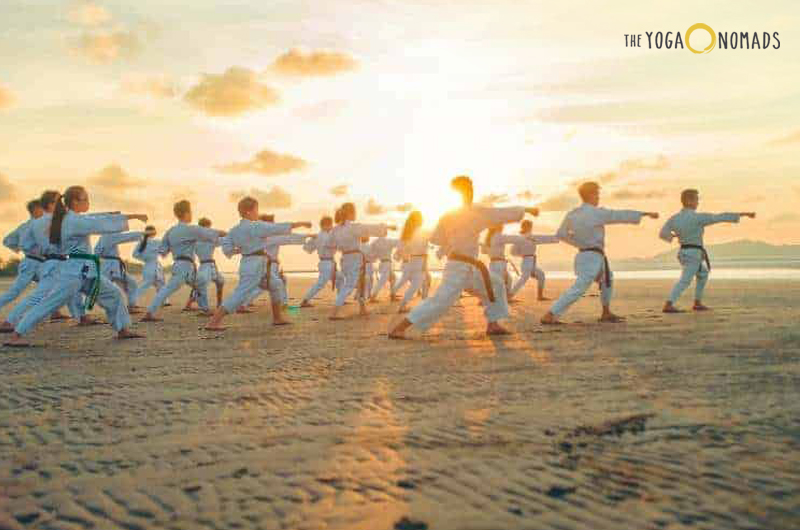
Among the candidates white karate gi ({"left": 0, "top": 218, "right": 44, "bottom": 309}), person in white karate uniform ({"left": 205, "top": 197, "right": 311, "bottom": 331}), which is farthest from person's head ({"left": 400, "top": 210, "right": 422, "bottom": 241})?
white karate gi ({"left": 0, "top": 218, "right": 44, "bottom": 309})

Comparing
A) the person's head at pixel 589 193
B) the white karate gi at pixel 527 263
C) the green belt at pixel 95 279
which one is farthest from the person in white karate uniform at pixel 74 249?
the white karate gi at pixel 527 263

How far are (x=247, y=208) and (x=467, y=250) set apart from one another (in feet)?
13.5

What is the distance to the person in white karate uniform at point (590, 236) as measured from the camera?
396 inches

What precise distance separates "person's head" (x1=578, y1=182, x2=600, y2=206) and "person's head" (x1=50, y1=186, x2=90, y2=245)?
6.85 m

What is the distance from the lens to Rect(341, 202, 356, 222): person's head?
1379cm

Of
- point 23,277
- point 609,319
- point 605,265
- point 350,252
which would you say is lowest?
point 609,319

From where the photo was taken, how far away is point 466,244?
8844 mm

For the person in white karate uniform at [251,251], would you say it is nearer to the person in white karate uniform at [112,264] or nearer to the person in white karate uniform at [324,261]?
the person in white karate uniform at [112,264]

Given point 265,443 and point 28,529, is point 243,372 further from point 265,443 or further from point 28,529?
point 28,529

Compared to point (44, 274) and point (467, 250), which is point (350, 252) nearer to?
point (467, 250)

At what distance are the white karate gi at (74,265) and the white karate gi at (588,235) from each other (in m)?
6.08

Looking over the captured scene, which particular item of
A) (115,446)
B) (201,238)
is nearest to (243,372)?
(115,446)

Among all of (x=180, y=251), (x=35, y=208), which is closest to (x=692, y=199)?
(x=180, y=251)

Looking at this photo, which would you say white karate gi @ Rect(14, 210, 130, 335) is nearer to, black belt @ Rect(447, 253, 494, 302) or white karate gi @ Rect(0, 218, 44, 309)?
white karate gi @ Rect(0, 218, 44, 309)
